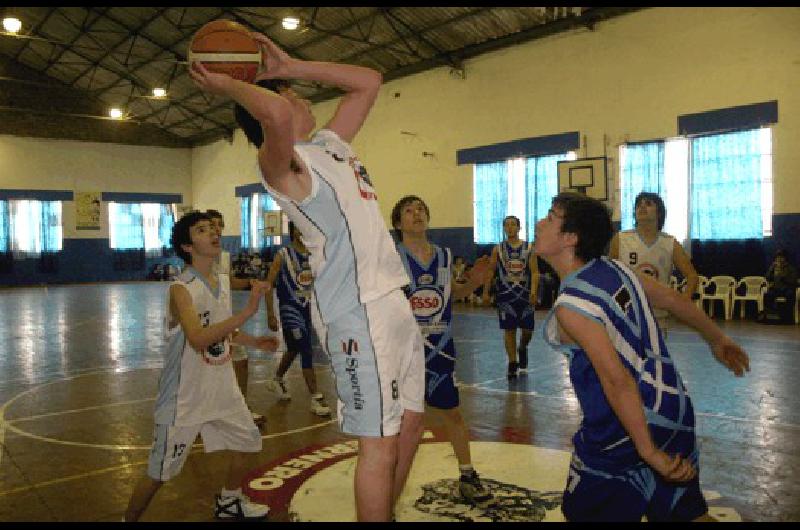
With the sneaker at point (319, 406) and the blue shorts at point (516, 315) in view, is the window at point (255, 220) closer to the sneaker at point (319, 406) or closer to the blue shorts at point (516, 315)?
the blue shorts at point (516, 315)

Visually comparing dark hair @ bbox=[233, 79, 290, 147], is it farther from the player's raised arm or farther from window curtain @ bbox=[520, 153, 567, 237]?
window curtain @ bbox=[520, 153, 567, 237]

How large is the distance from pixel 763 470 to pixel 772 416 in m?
1.75

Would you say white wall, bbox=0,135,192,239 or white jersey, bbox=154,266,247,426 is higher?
white wall, bbox=0,135,192,239

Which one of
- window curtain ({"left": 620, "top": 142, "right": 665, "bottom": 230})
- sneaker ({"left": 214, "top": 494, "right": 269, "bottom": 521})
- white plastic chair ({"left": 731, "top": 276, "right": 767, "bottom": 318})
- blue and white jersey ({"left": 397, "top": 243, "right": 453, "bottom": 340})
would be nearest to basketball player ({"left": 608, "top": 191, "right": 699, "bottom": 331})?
blue and white jersey ({"left": 397, "top": 243, "right": 453, "bottom": 340})

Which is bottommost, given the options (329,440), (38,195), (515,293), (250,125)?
(329,440)

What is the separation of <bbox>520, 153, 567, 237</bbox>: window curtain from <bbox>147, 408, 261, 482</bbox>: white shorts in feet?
50.7

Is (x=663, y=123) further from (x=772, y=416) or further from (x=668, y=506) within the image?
(x=668, y=506)

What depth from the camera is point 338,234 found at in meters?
→ 2.68

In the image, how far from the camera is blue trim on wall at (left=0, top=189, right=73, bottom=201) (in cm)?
3105

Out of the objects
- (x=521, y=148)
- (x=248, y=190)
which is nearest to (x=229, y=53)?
(x=521, y=148)

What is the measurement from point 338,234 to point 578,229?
903 mm

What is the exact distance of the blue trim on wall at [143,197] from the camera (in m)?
33.8

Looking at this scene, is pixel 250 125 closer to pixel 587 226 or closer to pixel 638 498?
pixel 587 226

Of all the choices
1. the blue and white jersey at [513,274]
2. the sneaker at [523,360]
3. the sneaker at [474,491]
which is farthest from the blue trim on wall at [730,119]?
the sneaker at [474,491]
